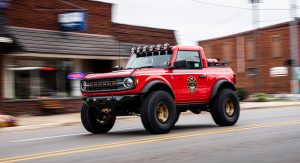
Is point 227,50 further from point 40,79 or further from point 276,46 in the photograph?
point 40,79

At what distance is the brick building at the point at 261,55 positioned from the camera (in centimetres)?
4714

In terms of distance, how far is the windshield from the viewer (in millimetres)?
12508

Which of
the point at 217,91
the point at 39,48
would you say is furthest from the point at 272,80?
the point at 217,91

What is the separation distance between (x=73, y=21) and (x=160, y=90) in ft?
40.3

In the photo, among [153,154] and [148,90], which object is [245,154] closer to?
[153,154]

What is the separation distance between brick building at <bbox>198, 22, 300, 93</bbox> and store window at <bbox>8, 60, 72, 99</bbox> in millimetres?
23335

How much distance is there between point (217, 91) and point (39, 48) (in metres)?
10.6

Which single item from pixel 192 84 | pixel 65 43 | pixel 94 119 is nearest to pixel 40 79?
pixel 65 43

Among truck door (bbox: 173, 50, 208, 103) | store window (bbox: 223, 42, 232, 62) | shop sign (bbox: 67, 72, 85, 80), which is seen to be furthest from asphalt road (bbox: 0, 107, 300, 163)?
store window (bbox: 223, 42, 232, 62)

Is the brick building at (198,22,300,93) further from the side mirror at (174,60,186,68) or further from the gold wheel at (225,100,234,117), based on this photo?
the side mirror at (174,60,186,68)

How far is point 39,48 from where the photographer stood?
21.7m

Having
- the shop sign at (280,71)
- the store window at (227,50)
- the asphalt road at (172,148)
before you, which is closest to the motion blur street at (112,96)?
the asphalt road at (172,148)

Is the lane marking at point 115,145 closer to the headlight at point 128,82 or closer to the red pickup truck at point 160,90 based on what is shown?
the red pickup truck at point 160,90

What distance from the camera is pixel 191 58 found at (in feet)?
42.9
